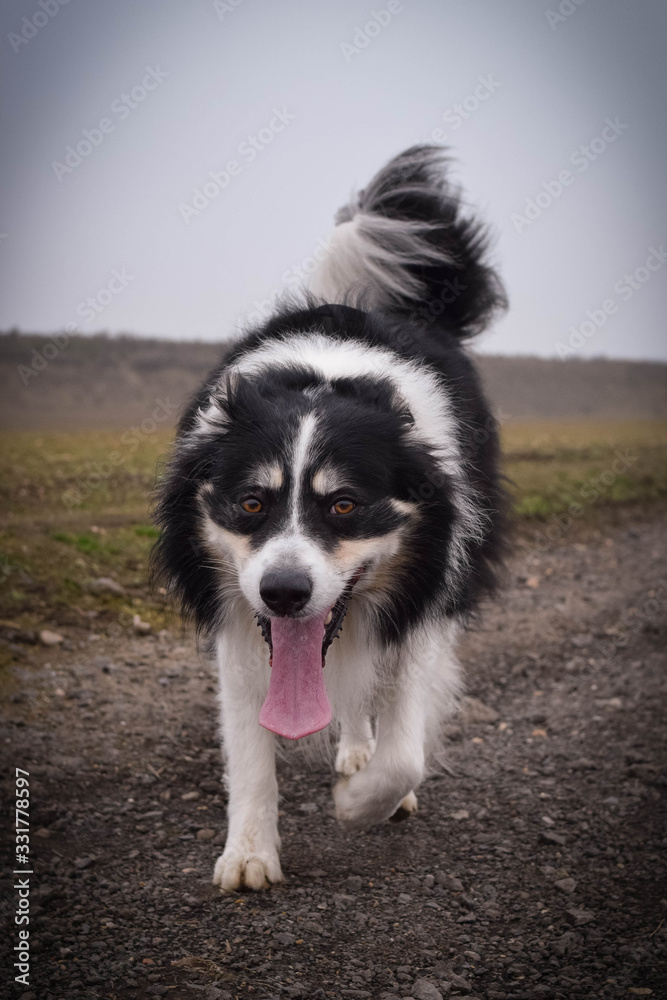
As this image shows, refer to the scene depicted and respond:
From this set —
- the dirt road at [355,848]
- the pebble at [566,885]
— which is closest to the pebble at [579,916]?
the dirt road at [355,848]

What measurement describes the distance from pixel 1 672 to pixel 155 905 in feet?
6.27

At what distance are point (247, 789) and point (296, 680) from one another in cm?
61

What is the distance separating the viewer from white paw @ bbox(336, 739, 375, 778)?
151 inches

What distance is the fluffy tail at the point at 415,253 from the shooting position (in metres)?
4.27

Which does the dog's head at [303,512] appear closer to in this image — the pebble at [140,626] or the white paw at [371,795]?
the white paw at [371,795]

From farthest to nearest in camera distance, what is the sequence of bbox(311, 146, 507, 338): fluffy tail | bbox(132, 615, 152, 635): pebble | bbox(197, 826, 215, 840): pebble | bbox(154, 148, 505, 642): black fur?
bbox(132, 615, 152, 635): pebble < bbox(311, 146, 507, 338): fluffy tail < bbox(197, 826, 215, 840): pebble < bbox(154, 148, 505, 642): black fur

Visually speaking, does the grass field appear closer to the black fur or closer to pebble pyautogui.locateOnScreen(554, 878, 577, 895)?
the black fur

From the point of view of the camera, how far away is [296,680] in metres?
2.78

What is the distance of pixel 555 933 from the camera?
2719 millimetres

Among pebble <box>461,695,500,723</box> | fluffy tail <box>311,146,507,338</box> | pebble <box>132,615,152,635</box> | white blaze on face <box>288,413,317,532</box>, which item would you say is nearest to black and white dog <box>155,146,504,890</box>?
white blaze on face <box>288,413,317,532</box>

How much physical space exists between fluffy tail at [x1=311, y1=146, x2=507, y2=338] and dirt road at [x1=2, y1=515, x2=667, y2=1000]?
215cm

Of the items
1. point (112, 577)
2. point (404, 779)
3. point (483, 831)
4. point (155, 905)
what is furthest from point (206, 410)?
point (112, 577)

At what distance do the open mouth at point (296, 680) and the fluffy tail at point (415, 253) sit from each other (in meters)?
1.90

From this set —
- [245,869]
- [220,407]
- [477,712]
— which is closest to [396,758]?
[245,869]
